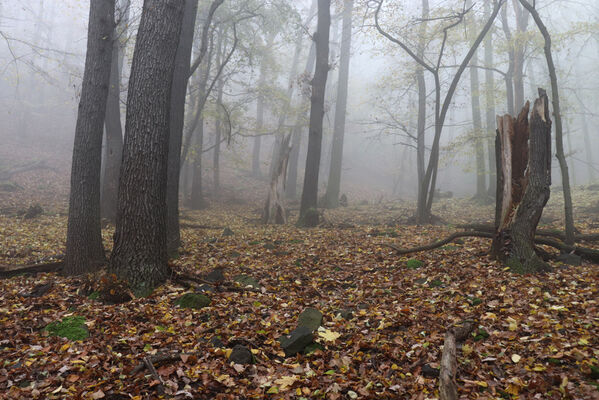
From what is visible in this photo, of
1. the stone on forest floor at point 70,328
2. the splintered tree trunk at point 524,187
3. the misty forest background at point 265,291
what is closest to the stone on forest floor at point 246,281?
the misty forest background at point 265,291

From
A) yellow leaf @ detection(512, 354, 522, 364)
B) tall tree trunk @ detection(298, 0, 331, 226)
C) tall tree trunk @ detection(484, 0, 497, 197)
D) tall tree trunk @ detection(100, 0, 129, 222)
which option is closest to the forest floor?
yellow leaf @ detection(512, 354, 522, 364)

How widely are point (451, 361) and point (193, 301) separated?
3.26 m

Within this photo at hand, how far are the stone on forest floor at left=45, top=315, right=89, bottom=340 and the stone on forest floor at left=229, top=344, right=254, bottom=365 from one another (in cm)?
175

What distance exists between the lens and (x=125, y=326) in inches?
170

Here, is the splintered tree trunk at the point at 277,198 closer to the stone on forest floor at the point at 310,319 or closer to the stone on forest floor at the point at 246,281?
the stone on forest floor at the point at 246,281

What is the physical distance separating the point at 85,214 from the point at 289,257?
3733mm

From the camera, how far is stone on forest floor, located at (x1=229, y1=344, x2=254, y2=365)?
361 cm

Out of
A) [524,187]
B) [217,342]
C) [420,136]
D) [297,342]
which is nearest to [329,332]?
[297,342]

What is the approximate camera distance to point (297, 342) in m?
3.86

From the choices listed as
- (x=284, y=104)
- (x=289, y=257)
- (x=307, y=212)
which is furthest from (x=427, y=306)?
(x=284, y=104)

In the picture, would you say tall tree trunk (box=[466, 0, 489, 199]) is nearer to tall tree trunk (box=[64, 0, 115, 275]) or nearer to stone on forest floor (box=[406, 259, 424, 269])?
stone on forest floor (box=[406, 259, 424, 269])

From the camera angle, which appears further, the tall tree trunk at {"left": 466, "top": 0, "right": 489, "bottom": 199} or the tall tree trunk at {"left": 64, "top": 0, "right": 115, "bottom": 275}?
the tall tree trunk at {"left": 466, "top": 0, "right": 489, "bottom": 199}

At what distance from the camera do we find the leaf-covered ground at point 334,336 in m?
3.15

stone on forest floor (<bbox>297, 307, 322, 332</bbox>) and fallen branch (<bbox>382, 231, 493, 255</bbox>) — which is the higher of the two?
fallen branch (<bbox>382, 231, 493, 255</bbox>)
